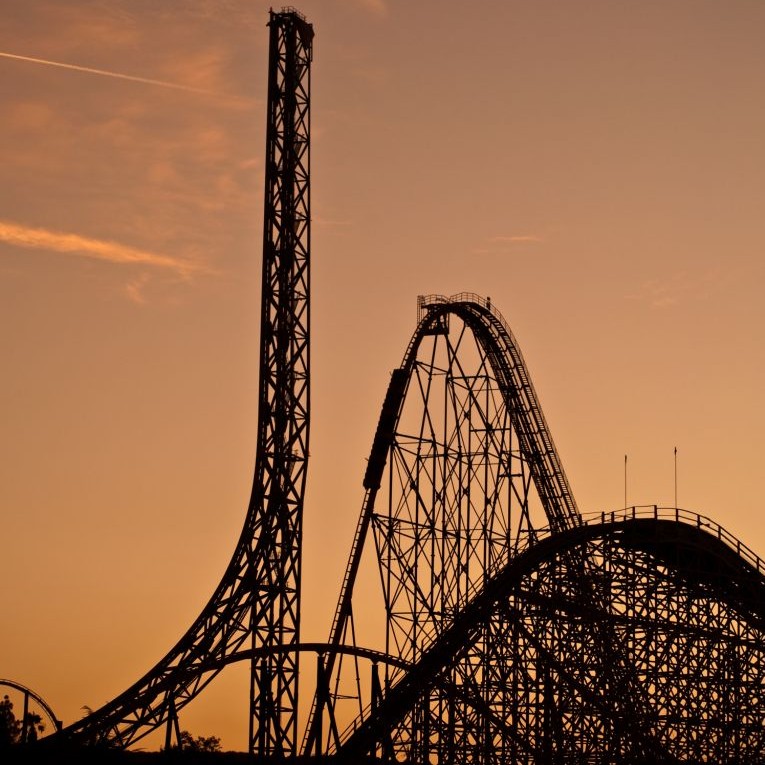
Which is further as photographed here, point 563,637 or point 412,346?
point 412,346

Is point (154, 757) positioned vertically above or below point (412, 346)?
below

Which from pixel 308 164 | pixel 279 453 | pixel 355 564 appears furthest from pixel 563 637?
pixel 308 164

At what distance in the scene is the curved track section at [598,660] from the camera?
40781 millimetres

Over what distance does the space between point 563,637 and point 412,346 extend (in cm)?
756

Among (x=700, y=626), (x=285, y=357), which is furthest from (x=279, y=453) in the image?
(x=700, y=626)

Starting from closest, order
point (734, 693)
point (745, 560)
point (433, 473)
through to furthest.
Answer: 1. point (745, 560)
2. point (734, 693)
3. point (433, 473)

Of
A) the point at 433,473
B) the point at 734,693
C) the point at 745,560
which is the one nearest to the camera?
the point at 745,560

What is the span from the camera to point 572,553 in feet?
136

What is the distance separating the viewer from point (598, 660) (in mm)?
43188

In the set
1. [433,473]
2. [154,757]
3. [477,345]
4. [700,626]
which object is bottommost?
[154,757]

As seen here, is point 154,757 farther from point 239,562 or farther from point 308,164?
point 308,164

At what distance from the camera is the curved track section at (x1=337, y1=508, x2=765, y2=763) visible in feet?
134

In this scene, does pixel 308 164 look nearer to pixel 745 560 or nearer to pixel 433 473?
pixel 433 473

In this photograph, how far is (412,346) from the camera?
46.0m
